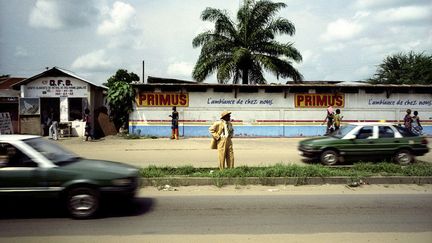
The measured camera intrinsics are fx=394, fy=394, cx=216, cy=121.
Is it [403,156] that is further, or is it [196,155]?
[196,155]

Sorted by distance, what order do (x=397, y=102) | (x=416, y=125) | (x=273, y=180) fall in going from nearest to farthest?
(x=273, y=180), (x=416, y=125), (x=397, y=102)

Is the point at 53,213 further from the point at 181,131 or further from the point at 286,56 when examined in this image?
the point at 286,56

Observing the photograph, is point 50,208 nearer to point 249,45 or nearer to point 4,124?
point 4,124

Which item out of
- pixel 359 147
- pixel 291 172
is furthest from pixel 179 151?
pixel 291 172

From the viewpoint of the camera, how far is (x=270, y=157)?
14016 millimetres

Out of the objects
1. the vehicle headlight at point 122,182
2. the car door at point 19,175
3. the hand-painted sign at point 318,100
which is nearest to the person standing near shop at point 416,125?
the hand-painted sign at point 318,100

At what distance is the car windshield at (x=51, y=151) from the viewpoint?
6629 mm

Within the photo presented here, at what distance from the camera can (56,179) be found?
631 cm

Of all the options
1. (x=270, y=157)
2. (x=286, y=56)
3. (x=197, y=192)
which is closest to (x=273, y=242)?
(x=197, y=192)

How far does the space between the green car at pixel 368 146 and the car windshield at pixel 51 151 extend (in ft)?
24.3

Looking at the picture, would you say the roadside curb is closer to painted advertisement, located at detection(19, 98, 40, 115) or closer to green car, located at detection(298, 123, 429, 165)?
green car, located at detection(298, 123, 429, 165)

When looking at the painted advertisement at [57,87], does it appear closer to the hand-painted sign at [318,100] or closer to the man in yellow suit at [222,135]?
the hand-painted sign at [318,100]

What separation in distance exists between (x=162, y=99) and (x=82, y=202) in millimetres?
15168

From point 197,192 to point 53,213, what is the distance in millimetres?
2989
